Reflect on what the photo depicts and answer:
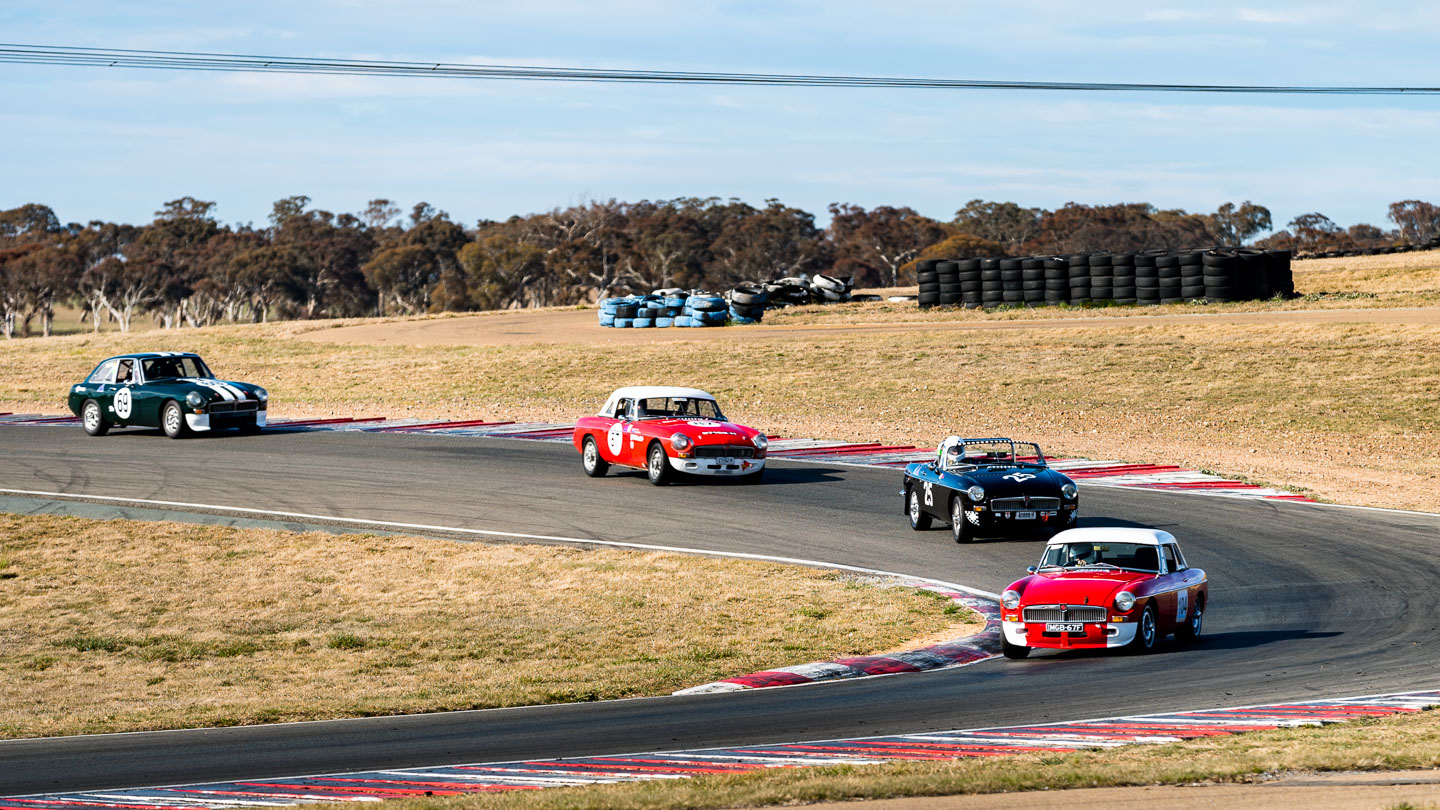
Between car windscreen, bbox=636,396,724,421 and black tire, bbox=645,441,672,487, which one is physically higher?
car windscreen, bbox=636,396,724,421

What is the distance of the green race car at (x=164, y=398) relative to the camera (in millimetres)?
29312

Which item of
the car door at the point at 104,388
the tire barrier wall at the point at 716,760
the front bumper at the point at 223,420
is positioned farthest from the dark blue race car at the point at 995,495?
the car door at the point at 104,388

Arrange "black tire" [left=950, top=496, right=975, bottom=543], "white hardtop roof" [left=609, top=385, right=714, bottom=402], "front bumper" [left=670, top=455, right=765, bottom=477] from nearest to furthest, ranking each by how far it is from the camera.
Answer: "black tire" [left=950, top=496, right=975, bottom=543]
"front bumper" [left=670, top=455, right=765, bottom=477]
"white hardtop roof" [left=609, top=385, right=714, bottom=402]

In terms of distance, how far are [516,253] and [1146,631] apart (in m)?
95.2

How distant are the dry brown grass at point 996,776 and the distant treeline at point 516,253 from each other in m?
97.4

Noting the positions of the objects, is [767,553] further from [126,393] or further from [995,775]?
[126,393]

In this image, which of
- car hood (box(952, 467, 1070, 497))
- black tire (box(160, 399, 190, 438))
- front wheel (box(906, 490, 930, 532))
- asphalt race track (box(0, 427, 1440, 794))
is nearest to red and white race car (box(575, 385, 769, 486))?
asphalt race track (box(0, 427, 1440, 794))

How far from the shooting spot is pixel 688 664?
14016mm

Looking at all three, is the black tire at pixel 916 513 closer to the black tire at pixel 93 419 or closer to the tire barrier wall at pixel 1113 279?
the black tire at pixel 93 419

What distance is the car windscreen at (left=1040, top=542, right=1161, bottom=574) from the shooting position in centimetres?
1416

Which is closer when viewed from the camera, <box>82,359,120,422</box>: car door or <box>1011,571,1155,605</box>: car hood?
<box>1011,571,1155,605</box>: car hood

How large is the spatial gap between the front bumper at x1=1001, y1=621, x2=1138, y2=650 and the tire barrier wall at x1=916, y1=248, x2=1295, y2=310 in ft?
118

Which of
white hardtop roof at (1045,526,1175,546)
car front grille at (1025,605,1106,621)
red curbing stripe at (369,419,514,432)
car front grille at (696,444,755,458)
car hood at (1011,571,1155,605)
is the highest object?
red curbing stripe at (369,419,514,432)

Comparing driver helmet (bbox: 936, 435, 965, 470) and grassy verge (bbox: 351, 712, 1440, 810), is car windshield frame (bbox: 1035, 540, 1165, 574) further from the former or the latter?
driver helmet (bbox: 936, 435, 965, 470)
